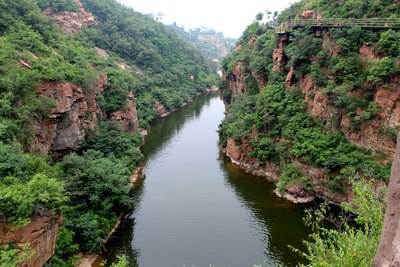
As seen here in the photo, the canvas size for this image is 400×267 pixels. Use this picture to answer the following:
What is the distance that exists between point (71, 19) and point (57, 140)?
3558cm

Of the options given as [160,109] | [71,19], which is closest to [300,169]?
[160,109]

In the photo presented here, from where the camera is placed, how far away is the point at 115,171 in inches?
1033

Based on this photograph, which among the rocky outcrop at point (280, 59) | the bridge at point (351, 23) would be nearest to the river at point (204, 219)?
the rocky outcrop at point (280, 59)

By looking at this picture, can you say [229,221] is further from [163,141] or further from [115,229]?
[163,141]

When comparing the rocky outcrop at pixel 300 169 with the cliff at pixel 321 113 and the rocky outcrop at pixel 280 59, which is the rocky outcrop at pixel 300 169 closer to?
the cliff at pixel 321 113

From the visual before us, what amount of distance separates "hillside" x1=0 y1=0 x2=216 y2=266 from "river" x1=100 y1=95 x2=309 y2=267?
7.90ft

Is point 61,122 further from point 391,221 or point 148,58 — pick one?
point 148,58

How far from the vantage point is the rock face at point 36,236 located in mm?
14500

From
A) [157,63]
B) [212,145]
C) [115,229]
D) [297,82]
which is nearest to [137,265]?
[115,229]

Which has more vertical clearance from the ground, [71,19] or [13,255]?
[71,19]

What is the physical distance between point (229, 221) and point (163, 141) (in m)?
22.3

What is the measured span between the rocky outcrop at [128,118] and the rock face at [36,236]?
2493 centimetres

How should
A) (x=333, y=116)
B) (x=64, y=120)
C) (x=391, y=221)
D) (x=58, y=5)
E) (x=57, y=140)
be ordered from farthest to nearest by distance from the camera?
(x=58, y=5), (x=333, y=116), (x=64, y=120), (x=57, y=140), (x=391, y=221)

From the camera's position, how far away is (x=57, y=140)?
2800cm
